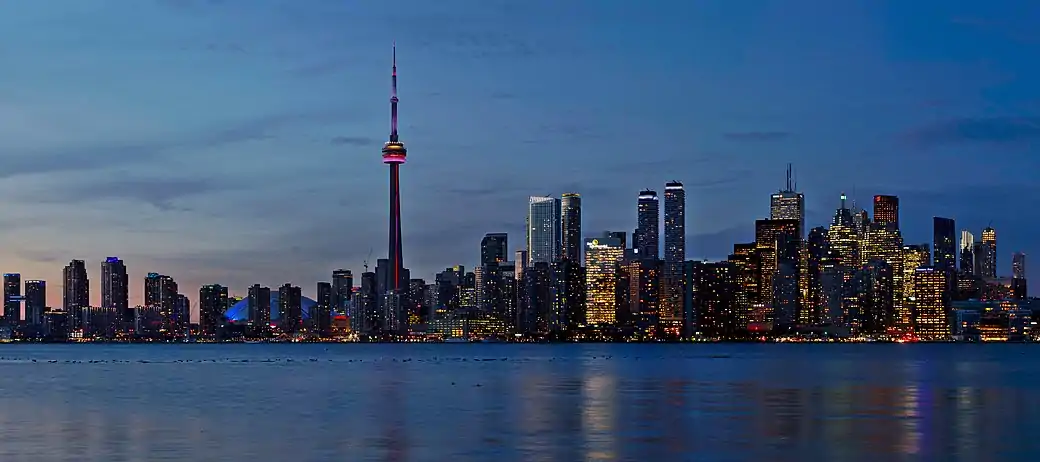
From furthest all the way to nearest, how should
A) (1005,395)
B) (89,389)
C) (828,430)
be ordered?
(89,389), (1005,395), (828,430)

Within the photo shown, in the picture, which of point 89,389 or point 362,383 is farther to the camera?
point 362,383

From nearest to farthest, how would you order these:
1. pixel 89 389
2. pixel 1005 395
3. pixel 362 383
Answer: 1. pixel 1005 395
2. pixel 89 389
3. pixel 362 383

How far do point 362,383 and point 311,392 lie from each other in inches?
681

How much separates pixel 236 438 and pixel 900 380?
88066 mm

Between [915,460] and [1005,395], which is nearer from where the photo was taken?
[915,460]

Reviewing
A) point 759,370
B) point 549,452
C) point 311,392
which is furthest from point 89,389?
point 759,370

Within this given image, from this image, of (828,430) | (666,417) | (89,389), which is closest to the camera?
(828,430)

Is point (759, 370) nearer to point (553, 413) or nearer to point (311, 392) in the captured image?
point (311, 392)

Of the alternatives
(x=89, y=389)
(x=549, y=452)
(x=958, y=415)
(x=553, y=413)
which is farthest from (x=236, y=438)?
(x=89, y=389)

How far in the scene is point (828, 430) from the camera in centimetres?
6906

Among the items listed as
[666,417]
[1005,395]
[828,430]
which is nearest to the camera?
[828,430]

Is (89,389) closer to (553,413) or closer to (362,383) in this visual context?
(362,383)

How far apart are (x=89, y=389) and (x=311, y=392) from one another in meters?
21.7

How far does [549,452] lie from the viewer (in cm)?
5881
